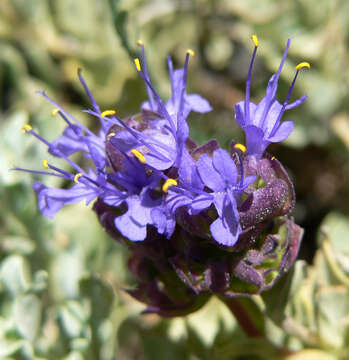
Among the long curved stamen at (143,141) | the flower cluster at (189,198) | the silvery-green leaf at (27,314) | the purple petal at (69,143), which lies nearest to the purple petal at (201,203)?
the flower cluster at (189,198)

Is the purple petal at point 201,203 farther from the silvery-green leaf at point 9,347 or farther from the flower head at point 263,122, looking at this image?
the silvery-green leaf at point 9,347

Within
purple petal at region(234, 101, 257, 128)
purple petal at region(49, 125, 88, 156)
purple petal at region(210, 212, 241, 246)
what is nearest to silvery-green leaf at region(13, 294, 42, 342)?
purple petal at region(49, 125, 88, 156)

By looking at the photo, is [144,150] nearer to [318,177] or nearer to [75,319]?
[75,319]

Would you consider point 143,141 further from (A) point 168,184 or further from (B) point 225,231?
(B) point 225,231

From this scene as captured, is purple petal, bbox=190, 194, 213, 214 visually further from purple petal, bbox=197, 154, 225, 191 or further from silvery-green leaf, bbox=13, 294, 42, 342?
silvery-green leaf, bbox=13, 294, 42, 342

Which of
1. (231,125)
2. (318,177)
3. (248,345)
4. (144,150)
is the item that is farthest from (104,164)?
(318,177)

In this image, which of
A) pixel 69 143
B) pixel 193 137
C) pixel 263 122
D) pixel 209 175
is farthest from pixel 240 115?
pixel 193 137
